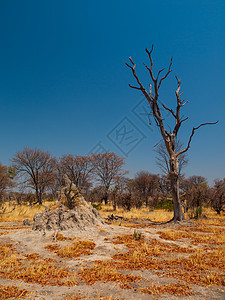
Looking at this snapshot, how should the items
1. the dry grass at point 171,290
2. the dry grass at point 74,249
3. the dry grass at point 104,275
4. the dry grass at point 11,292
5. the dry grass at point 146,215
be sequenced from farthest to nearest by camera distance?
the dry grass at point 146,215 < the dry grass at point 74,249 < the dry grass at point 104,275 < the dry grass at point 171,290 < the dry grass at point 11,292

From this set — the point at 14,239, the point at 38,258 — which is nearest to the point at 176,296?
the point at 38,258

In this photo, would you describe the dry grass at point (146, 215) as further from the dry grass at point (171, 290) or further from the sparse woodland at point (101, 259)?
the dry grass at point (171, 290)

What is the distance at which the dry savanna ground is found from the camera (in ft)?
11.6

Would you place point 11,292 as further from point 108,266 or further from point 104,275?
point 108,266

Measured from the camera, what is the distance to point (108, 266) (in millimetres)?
4730

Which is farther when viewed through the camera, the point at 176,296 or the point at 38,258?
the point at 38,258

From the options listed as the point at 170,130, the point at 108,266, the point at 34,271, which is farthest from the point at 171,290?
the point at 170,130

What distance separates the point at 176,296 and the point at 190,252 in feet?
9.99

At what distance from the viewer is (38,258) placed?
5574mm

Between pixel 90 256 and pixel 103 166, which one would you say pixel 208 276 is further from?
pixel 103 166

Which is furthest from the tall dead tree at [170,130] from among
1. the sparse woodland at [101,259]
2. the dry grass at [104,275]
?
the dry grass at [104,275]

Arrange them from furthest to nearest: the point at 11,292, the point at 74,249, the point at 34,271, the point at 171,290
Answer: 1. the point at 74,249
2. the point at 34,271
3. the point at 171,290
4. the point at 11,292

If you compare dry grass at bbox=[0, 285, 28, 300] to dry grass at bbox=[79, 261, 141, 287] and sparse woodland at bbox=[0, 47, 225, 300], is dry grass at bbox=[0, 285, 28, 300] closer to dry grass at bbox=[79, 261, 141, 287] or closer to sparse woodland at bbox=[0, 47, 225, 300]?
sparse woodland at bbox=[0, 47, 225, 300]

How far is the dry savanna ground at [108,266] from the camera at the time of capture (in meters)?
3.53
